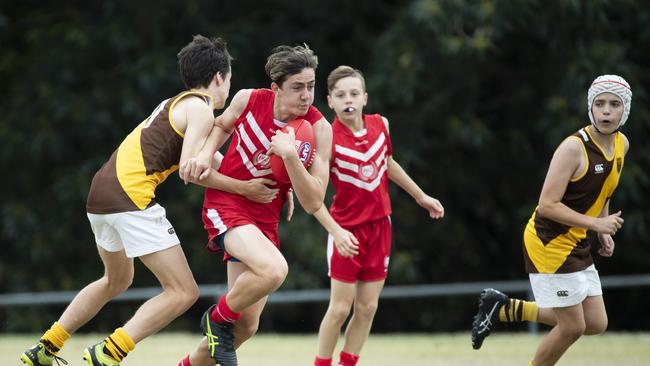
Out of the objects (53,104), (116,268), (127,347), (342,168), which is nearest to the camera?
(127,347)

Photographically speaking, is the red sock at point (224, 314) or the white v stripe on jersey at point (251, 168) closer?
the red sock at point (224, 314)

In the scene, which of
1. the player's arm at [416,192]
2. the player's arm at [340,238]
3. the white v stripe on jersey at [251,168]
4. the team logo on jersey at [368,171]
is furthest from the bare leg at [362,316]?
the white v stripe on jersey at [251,168]

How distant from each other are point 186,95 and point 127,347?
1.44 metres

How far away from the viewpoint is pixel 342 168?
7184mm

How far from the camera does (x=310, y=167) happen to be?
235 inches

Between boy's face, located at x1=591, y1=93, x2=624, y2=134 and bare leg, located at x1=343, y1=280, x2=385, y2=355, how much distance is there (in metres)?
1.88

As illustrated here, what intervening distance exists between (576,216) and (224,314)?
2.07 meters

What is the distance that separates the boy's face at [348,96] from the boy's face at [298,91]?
119 centimetres

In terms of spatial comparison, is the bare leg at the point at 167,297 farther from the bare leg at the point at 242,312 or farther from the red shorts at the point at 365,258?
the red shorts at the point at 365,258

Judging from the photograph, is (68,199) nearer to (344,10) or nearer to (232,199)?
(344,10)

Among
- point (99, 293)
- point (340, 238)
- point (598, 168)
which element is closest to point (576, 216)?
point (598, 168)

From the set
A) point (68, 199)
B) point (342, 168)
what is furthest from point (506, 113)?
point (342, 168)

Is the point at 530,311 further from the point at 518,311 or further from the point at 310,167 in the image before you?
the point at 310,167

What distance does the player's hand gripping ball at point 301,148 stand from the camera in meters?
5.86
